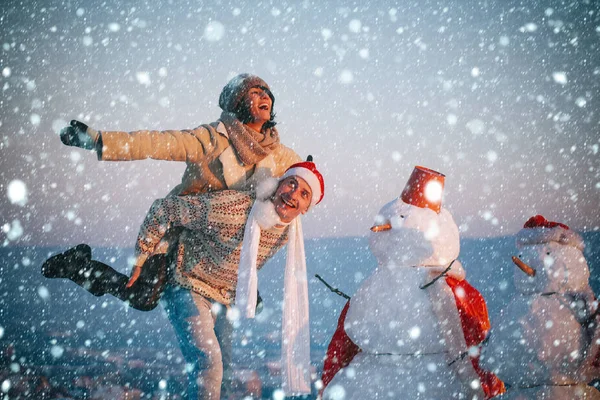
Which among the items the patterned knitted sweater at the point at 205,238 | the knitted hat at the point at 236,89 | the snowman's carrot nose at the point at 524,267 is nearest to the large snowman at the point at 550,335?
the snowman's carrot nose at the point at 524,267

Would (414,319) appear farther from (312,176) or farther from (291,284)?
(312,176)

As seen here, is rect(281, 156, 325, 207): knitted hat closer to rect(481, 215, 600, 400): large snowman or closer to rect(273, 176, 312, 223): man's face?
rect(273, 176, 312, 223): man's face

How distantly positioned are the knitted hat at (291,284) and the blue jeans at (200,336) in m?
0.22

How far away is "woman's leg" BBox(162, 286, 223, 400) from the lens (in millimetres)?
2400

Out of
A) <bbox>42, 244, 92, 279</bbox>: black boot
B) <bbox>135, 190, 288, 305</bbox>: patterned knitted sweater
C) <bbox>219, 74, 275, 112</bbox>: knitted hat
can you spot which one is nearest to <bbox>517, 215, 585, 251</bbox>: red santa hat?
<bbox>135, 190, 288, 305</bbox>: patterned knitted sweater

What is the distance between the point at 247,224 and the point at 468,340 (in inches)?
47.5

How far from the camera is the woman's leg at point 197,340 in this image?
240 cm

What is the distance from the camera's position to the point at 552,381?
2.18 metres

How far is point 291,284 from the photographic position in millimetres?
2641

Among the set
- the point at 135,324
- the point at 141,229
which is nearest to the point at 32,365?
the point at 141,229

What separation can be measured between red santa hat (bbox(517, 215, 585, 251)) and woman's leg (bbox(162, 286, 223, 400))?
1683 millimetres

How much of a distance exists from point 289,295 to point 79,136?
4.27 feet

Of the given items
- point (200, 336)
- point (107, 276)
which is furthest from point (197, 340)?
point (107, 276)

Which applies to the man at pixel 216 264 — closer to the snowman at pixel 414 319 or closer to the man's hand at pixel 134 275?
the man's hand at pixel 134 275
